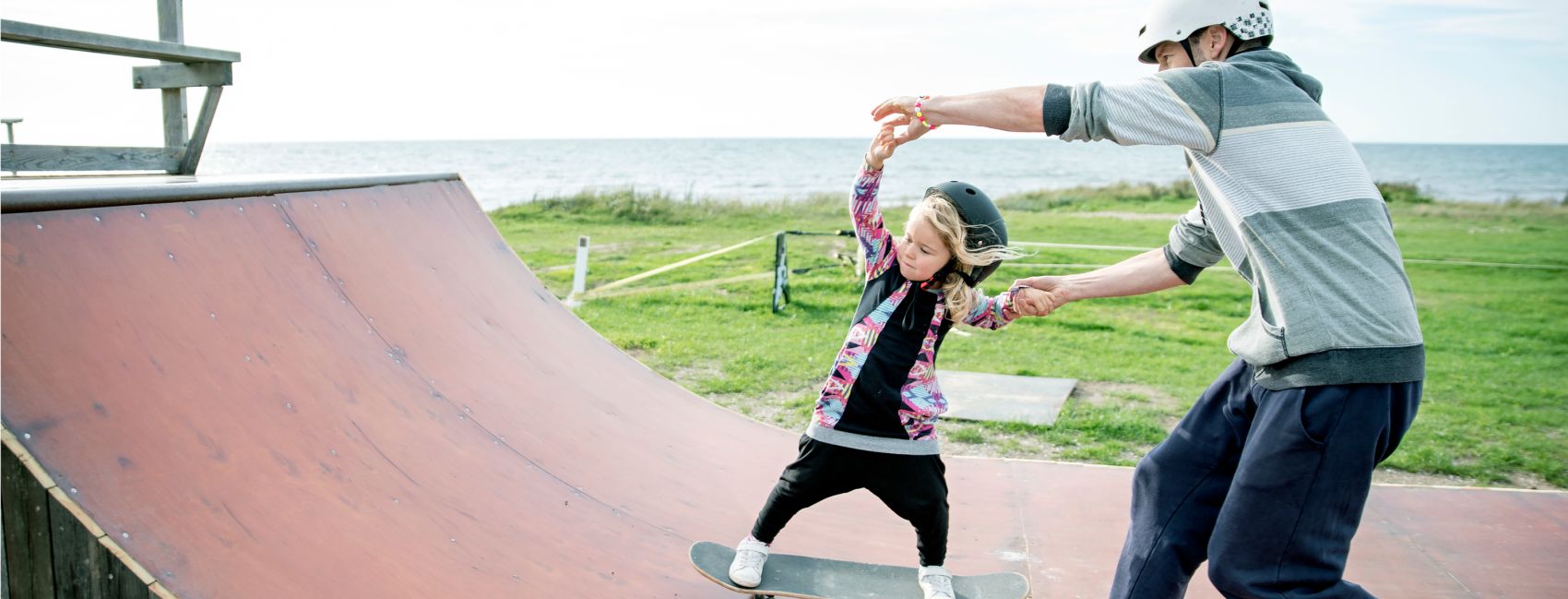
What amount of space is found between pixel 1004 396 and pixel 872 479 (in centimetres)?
435

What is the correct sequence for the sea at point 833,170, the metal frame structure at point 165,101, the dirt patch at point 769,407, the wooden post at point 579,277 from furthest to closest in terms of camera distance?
the sea at point 833,170 < the wooden post at point 579,277 < the dirt patch at point 769,407 < the metal frame structure at point 165,101

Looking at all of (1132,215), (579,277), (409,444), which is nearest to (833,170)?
(1132,215)

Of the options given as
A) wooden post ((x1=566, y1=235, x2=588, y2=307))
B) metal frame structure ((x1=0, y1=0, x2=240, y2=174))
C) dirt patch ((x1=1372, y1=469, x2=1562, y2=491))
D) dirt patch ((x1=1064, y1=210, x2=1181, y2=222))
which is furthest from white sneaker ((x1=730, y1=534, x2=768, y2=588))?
dirt patch ((x1=1064, y1=210, x2=1181, y2=222))

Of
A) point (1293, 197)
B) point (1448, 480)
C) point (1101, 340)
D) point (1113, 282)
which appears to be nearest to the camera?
point (1293, 197)

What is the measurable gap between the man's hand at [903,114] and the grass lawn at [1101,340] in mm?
3380


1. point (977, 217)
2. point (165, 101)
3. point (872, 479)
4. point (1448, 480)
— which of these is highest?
point (977, 217)

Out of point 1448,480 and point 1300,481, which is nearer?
point 1300,481

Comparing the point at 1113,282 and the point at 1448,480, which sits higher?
the point at 1113,282

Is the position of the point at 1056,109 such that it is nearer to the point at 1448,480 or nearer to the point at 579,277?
the point at 1448,480

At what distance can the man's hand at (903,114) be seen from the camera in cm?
250

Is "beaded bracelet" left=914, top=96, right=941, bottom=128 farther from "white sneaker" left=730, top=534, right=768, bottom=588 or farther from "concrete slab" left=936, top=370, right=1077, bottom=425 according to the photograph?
"concrete slab" left=936, top=370, right=1077, bottom=425

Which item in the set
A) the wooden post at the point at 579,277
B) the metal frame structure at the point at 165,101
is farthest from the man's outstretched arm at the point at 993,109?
the wooden post at the point at 579,277

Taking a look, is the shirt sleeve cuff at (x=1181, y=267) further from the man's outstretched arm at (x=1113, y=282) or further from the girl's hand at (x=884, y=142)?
the girl's hand at (x=884, y=142)

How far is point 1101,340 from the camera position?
936 centimetres
